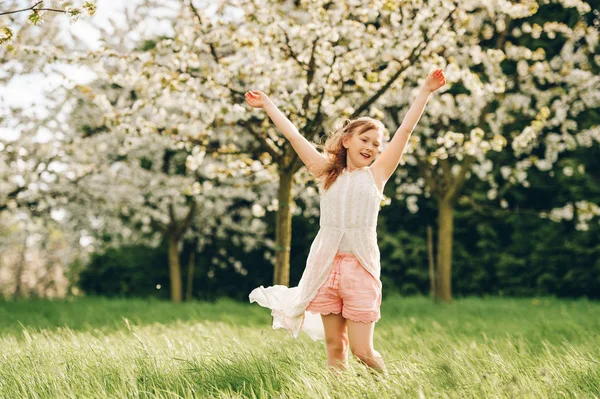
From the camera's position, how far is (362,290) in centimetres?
339

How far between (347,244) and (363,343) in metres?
0.52

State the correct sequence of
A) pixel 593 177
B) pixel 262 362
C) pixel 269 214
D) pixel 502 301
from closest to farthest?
pixel 262 362 → pixel 502 301 → pixel 593 177 → pixel 269 214

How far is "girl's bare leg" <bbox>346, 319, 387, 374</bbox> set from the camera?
337cm

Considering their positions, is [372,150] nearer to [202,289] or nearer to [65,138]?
[65,138]

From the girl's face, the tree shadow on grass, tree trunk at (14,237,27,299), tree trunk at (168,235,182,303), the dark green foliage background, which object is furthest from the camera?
tree trunk at (14,237,27,299)

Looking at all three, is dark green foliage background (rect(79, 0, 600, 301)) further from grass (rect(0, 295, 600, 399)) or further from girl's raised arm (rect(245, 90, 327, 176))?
girl's raised arm (rect(245, 90, 327, 176))

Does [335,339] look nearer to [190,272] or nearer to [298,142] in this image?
[298,142]

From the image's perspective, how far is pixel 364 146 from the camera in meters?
3.62

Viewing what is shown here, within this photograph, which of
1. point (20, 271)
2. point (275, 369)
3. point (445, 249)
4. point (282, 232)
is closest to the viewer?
point (275, 369)

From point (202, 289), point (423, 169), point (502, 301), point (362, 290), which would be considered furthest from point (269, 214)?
point (362, 290)

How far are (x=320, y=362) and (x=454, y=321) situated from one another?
3.78 metres

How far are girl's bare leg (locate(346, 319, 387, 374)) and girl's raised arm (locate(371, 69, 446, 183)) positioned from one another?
0.80 metres

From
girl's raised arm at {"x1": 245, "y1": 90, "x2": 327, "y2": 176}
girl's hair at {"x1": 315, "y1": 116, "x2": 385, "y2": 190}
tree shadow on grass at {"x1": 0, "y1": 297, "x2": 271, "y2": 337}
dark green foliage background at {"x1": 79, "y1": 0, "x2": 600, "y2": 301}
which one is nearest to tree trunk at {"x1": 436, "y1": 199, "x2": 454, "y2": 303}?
dark green foliage background at {"x1": 79, "y1": 0, "x2": 600, "y2": 301}

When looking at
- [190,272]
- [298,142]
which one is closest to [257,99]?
[298,142]
